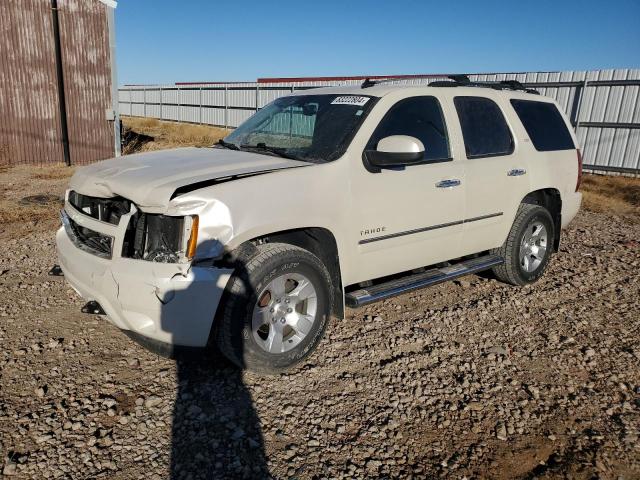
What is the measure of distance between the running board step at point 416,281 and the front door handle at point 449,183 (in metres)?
0.75

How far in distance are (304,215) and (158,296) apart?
1054mm

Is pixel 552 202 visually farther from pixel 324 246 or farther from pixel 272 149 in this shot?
pixel 272 149

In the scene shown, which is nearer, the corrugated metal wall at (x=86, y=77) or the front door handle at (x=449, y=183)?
the front door handle at (x=449, y=183)

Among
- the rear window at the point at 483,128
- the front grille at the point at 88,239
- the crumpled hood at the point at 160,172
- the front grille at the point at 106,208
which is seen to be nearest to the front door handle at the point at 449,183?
the rear window at the point at 483,128

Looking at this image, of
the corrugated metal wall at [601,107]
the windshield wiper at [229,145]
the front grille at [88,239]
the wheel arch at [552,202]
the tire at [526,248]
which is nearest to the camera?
the front grille at [88,239]

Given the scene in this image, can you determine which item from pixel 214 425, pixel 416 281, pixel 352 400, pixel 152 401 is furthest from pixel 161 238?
pixel 416 281

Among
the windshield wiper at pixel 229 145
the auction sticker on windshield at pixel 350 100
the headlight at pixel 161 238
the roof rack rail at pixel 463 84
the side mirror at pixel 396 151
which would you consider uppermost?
the roof rack rail at pixel 463 84

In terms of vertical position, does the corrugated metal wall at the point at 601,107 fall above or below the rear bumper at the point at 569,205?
above

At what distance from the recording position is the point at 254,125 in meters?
4.56

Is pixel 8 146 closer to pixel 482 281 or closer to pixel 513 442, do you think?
pixel 482 281

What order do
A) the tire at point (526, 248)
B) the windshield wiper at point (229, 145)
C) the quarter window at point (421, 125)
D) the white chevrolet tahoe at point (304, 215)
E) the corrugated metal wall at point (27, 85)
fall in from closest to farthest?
the white chevrolet tahoe at point (304, 215)
the quarter window at point (421, 125)
the windshield wiper at point (229, 145)
the tire at point (526, 248)
the corrugated metal wall at point (27, 85)

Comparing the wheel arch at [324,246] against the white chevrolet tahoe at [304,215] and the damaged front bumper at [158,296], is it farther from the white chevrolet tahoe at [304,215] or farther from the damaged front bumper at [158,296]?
the damaged front bumper at [158,296]

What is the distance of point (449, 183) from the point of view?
13.8 feet

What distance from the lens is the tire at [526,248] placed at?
4.99 m
